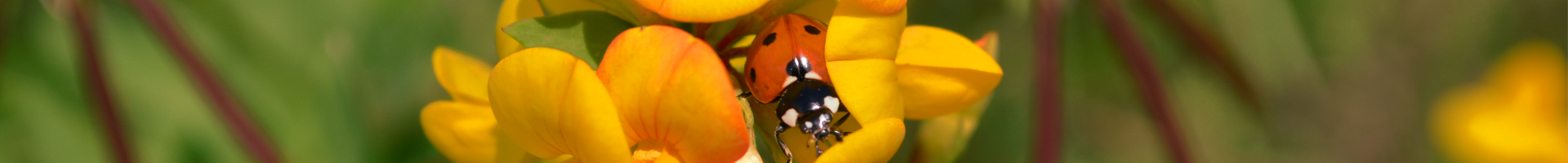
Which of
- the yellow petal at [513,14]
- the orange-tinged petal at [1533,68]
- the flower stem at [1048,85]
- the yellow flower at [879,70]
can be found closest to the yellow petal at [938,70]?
the yellow flower at [879,70]

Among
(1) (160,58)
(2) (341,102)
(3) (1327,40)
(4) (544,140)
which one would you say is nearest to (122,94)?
(1) (160,58)

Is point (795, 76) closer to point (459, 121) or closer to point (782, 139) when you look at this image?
point (782, 139)

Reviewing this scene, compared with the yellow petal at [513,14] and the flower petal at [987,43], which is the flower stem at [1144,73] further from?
the yellow petal at [513,14]

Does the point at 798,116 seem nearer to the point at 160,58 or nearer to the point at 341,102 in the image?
the point at 341,102

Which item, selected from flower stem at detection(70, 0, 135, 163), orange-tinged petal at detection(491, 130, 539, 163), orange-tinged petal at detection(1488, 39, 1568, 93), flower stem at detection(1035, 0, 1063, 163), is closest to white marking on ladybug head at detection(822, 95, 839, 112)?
orange-tinged petal at detection(491, 130, 539, 163)

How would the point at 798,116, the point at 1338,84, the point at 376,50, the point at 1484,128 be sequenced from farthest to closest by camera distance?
the point at 1338,84, the point at 1484,128, the point at 376,50, the point at 798,116

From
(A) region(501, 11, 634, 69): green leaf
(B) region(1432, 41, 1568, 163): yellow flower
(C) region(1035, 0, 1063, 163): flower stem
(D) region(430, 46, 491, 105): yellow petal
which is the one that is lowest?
(B) region(1432, 41, 1568, 163): yellow flower

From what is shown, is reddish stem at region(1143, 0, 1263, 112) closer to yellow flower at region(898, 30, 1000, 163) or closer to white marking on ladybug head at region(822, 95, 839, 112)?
yellow flower at region(898, 30, 1000, 163)
